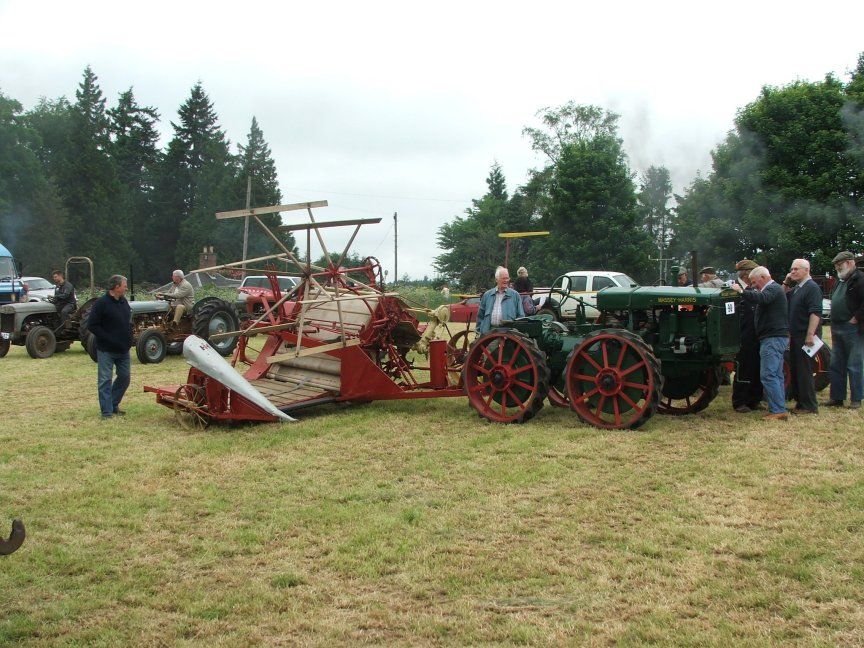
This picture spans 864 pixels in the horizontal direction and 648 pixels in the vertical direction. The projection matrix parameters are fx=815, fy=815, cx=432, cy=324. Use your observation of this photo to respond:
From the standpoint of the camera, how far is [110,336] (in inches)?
307

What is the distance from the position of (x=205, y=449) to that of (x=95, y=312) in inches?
88.3

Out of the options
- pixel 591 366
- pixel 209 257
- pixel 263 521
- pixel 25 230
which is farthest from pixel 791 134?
pixel 25 230

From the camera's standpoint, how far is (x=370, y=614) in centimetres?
340

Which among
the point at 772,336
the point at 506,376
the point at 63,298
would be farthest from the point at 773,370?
the point at 63,298

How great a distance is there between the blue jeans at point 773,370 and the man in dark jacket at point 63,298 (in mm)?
11532

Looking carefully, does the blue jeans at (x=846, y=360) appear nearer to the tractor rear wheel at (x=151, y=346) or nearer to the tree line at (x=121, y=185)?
the tractor rear wheel at (x=151, y=346)

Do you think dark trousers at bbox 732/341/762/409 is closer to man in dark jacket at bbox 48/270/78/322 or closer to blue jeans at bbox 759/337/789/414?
blue jeans at bbox 759/337/789/414

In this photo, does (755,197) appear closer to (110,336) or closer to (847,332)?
(847,332)

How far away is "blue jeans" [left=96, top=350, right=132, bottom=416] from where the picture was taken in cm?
778

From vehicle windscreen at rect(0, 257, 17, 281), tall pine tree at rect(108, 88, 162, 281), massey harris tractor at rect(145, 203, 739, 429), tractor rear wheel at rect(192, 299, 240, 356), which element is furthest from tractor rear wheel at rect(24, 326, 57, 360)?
tall pine tree at rect(108, 88, 162, 281)

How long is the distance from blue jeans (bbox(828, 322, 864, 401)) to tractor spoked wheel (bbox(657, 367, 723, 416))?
1040 mm

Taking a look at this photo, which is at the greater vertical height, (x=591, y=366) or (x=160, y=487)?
(x=591, y=366)

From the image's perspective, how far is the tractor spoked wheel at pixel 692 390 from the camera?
7.50 m

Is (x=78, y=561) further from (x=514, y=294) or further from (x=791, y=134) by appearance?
(x=791, y=134)
